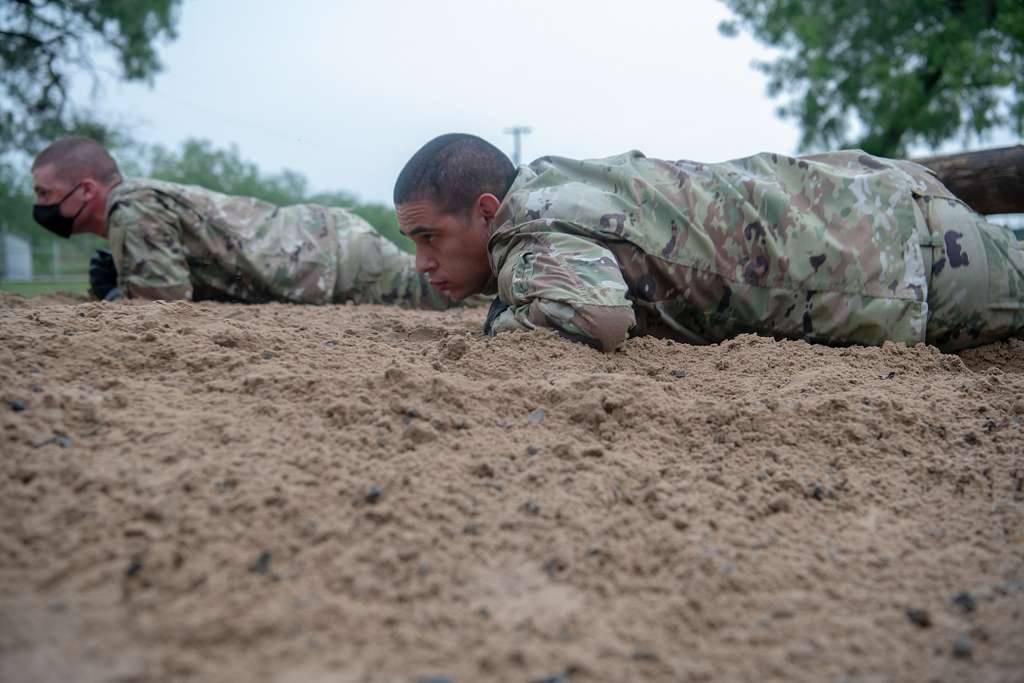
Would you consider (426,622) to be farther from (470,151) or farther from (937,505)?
(470,151)

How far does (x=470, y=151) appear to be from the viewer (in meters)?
2.48

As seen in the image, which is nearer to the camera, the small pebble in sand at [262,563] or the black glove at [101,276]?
the small pebble in sand at [262,563]

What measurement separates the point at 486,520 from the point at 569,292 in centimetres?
93

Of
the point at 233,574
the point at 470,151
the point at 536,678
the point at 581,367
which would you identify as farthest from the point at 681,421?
the point at 470,151

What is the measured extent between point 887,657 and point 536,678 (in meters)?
0.43

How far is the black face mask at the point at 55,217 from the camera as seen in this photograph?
408 centimetres

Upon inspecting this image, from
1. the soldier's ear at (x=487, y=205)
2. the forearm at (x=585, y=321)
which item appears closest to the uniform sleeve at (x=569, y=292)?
the forearm at (x=585, y=321)

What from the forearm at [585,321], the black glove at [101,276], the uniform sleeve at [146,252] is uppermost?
the forearm at [585,321]

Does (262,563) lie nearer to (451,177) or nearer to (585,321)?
(585,321)

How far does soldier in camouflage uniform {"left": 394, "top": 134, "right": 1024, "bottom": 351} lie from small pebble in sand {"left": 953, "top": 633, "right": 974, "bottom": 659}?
115 centimetres

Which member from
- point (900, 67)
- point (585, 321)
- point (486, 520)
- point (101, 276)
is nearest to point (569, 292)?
point (585, 321)

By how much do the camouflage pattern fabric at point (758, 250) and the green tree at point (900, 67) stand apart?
1021 centimetres

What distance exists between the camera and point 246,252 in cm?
400

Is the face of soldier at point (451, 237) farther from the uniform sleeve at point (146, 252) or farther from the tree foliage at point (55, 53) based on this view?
the tree foliage at point (55, 53)
